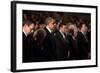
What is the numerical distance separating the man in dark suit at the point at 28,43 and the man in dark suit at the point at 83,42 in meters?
0.41

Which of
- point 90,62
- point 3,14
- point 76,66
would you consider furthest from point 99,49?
point 3,14

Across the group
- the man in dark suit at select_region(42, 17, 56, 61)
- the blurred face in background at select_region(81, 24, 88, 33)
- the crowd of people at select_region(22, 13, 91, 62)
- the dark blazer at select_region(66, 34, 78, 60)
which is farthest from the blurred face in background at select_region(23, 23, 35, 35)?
the blurred face in background at select_region(81, 24, 88, 33)

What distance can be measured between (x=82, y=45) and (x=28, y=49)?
47 centimetres

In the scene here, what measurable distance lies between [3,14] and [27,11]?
0.18 metres

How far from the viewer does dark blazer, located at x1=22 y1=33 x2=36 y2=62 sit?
5.58 ft

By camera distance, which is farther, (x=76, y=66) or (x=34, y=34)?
(x=76, y=66)

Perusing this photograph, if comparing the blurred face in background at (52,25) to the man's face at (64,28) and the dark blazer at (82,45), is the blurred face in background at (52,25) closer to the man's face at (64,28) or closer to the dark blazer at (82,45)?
the man's face at (64,28)

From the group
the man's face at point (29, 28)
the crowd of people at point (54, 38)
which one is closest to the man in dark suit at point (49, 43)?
the crowd of people at point (54, 38)

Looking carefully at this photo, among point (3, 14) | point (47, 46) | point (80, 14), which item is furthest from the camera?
point (80, 14)

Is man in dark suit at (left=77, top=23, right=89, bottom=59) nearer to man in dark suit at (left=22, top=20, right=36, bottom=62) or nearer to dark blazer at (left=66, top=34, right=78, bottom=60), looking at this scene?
dark blazer at (left=66, top=34, right=78, bottom=60)

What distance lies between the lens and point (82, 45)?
1900 mm

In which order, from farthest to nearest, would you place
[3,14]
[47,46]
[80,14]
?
1. [80,14]
2. [47,46]
3. [3,14]

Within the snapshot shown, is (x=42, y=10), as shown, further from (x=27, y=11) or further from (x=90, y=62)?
(x=90, y=62)

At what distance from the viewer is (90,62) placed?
76.0 inches
